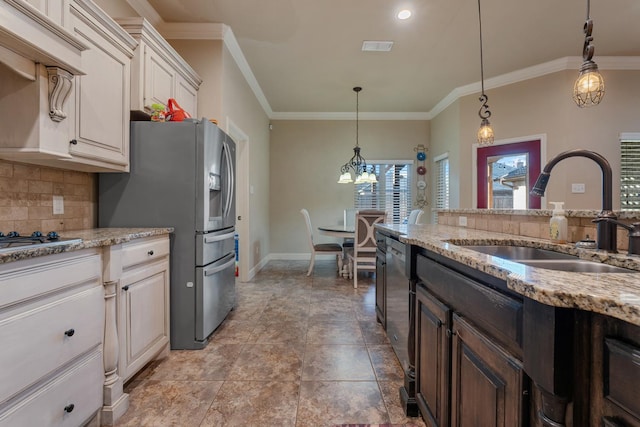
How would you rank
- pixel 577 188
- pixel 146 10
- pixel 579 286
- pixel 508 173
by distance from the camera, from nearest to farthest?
1. pixel 579 286
2. pixel 146 10
3. pixel 577 188
4. pixel 508 173

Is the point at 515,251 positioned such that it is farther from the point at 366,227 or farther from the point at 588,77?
the point at 366,227

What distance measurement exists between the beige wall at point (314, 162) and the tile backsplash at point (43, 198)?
390 centimetres

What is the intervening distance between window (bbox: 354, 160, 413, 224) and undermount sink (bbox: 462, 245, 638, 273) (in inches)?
174

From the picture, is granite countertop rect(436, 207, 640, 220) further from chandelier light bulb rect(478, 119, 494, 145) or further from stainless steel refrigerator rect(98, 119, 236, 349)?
stainless steel refrigerator rect(98, 119, 236, 349)

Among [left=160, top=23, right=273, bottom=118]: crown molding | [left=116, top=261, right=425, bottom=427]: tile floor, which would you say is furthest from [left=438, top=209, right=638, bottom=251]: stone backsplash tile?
[left=160, top=23, right=273, bottom=118]: crown molding

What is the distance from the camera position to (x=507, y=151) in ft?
14.0

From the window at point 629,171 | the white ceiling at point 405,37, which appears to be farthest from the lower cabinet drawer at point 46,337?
the window at point 629,171

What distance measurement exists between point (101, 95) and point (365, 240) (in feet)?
9.88

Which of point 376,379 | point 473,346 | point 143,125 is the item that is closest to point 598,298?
point 473,346

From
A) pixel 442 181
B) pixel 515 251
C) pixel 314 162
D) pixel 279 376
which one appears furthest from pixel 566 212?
pixel 314 162

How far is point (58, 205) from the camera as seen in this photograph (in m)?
1.77

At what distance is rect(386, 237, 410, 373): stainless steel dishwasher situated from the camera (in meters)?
1.66

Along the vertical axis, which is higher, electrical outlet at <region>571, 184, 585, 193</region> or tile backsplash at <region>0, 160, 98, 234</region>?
electrical outlet at <region>571, 184, 585, 193</region>

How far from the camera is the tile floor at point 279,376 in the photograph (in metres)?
1.49
